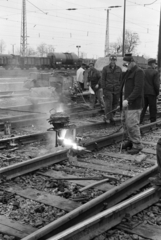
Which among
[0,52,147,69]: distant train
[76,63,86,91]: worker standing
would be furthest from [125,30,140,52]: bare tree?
[76,63,86,91]: worker standing

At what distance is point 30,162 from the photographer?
5.76 meters

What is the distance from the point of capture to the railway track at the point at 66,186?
12.7ft

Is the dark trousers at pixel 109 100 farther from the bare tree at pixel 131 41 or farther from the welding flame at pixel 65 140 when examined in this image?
the bare tree at pixel 131 41

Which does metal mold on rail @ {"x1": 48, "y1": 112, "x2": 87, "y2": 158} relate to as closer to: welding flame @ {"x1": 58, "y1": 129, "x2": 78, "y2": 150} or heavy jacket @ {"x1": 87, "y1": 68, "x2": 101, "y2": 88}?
welding flame @ {"x1": 58, "y1": 129, "x2": 78, "y2": 150}

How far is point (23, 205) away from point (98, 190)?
3.85 ft

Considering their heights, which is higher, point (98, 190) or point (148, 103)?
point (148, 103)

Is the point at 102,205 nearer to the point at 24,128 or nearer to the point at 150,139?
the point at 150,139

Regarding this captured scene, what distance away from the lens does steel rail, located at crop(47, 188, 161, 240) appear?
3.44 m

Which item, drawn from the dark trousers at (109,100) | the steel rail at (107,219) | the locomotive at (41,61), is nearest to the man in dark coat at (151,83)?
the dark trousers at (109,100)

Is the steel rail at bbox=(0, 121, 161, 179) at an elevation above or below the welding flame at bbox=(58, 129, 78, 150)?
below

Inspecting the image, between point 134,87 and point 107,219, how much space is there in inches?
143

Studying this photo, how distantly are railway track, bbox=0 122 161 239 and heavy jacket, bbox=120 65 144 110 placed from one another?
43.6 inches

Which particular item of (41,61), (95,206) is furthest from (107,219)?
(41,61)

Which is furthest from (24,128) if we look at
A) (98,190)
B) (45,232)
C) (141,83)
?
(45,232)
